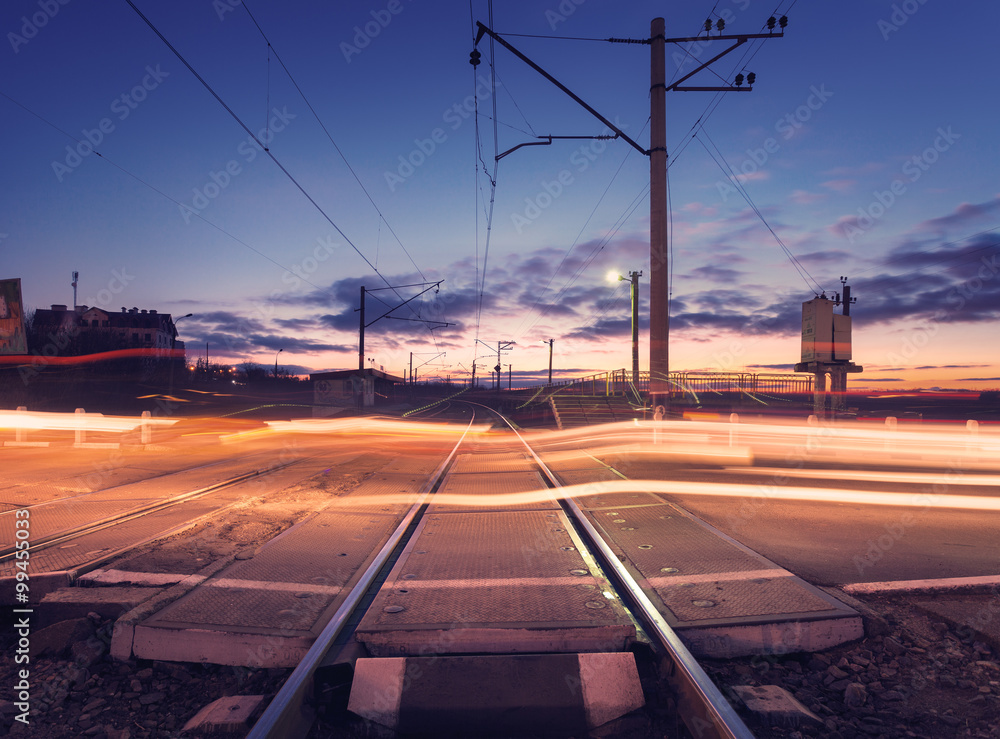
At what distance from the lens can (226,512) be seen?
7.05 m

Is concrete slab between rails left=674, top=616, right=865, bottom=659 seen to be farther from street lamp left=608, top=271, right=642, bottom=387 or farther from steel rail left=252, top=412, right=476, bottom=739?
street lamp left=608, top=271, right=642, bottom=387

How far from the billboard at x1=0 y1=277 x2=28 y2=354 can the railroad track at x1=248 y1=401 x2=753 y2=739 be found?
76.4 feet

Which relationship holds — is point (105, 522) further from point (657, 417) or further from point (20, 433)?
point (20, 433)

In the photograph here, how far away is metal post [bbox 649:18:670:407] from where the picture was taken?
16.2 m

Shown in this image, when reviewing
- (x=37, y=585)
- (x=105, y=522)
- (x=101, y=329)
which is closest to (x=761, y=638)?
(x=37, y=585)

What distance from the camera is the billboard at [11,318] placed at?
20719 mm

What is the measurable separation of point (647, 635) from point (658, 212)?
14.8 m

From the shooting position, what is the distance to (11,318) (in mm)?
20859

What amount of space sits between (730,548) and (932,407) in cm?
4436

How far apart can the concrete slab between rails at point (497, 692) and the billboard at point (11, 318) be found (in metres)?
25.0

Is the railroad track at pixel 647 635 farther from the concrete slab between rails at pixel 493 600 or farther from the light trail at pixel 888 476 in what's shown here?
the light trail at pixel 888 476

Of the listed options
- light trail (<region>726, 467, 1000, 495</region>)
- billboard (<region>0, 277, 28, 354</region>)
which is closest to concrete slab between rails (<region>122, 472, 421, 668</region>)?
light trail (<region>726, 467, 1000, 495</region>)

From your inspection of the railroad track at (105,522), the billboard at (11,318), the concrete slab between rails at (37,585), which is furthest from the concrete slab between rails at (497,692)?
the billboard at (11,318)

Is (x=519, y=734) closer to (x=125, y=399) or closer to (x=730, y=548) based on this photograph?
(x=730, y=548)
